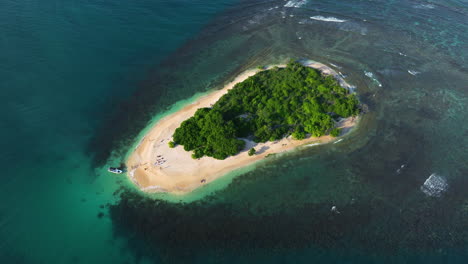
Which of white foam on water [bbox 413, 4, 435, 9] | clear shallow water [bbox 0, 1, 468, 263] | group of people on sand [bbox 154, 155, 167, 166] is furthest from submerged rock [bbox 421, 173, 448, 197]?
white foam on water [bbox 413, 4, 435, 9]

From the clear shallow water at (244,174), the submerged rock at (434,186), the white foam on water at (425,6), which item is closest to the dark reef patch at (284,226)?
the clear shallow water at (244,174)

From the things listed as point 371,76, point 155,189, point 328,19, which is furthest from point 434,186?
point 328,19

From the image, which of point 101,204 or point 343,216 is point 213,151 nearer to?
point 101,204

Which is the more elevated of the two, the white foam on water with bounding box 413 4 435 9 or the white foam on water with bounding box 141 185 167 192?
the white foam on water with bounding box 413 4 435 9

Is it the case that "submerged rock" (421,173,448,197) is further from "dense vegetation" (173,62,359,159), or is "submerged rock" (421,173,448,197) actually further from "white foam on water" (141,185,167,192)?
"white foam on water" (141,185,167,192)

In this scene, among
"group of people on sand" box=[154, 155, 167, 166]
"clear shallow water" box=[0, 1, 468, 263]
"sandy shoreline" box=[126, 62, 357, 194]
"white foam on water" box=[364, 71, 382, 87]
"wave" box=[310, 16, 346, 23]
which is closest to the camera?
"clear shallow water" box=[0, 1, 468, 263]

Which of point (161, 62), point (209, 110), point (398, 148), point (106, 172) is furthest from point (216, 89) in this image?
point (398, 148)
